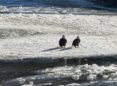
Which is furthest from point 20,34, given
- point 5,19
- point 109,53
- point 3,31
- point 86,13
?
point 86,13

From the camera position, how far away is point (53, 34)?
41.8 metres

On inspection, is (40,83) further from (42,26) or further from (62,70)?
(42,26)

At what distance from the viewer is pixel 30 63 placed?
31.2 m

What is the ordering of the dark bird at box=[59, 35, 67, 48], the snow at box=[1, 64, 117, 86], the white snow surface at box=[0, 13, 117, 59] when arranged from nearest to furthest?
the snow at box=[1, 64, 117, 86]
the white snow surface at box=[0, 13, 117, 59]
the dark bird at box=[59, 35, 67, 48]

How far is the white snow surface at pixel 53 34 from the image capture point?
33969mm

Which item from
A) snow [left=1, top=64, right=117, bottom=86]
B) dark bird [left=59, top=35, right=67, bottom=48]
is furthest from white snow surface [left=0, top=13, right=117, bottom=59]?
snow [left=1, top=64, right=117, bottom=86]

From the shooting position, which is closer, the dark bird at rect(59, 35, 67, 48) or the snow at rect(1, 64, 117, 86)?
the snow at rect(1, 64, 117, 86)

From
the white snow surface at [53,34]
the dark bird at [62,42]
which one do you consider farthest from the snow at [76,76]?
the dark bird at [62,42]

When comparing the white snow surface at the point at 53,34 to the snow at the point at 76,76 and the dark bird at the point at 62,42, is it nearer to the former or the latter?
the dark bird at the point at 62,42

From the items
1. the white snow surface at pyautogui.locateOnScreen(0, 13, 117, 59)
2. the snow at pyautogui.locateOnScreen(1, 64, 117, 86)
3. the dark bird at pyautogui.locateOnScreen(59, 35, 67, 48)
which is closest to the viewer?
the snow at pyautogui.locateOnScreen(1, 64, 117, 86)

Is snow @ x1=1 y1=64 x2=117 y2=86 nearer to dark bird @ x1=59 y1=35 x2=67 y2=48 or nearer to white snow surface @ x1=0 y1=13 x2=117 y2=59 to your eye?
white snow surface @ x1=0 y1=13 x2=117 y2=59

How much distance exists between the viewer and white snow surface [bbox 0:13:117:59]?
34.0m

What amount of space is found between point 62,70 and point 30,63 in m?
2.87

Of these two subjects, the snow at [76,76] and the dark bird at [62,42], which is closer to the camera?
the snow at [76,76]
